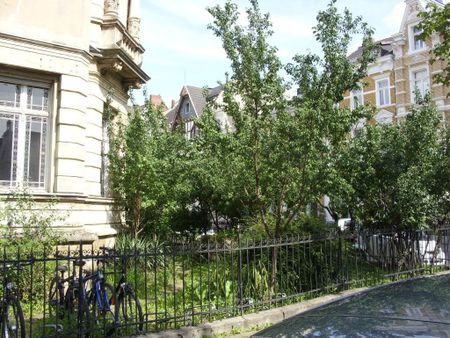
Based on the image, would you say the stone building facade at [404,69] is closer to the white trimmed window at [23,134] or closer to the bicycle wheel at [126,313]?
the white trimmed window at [23,134]

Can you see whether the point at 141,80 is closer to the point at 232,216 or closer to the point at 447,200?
the point at 232,216

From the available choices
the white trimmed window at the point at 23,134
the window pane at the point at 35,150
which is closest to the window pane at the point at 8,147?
the white trimmed window at the point at 23,134

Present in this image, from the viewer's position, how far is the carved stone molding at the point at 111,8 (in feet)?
36.2

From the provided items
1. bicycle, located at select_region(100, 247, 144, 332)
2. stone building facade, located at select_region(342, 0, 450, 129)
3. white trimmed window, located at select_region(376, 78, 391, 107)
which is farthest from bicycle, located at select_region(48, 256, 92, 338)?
white trimmed window, located at select_region(376, 78, 391, 107)

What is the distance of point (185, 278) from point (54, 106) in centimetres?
465

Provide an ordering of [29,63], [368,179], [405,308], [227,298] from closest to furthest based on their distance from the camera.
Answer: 1. [405,308]
2. [227,298]
3. [29,63]
4. [368,179]

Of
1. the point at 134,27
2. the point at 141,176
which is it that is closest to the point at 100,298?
the point at 141,176

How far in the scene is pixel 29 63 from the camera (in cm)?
924

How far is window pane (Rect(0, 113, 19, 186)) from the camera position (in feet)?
30.1

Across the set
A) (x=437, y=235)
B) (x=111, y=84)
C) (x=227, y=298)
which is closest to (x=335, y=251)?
(x=227, y=298)

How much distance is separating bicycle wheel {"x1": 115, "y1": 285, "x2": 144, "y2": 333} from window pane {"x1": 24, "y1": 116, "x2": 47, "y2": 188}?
4.36 m

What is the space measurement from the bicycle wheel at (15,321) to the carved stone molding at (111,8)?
7809mm

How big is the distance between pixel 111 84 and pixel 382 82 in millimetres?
24403

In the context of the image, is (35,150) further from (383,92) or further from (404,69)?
(383,92)
